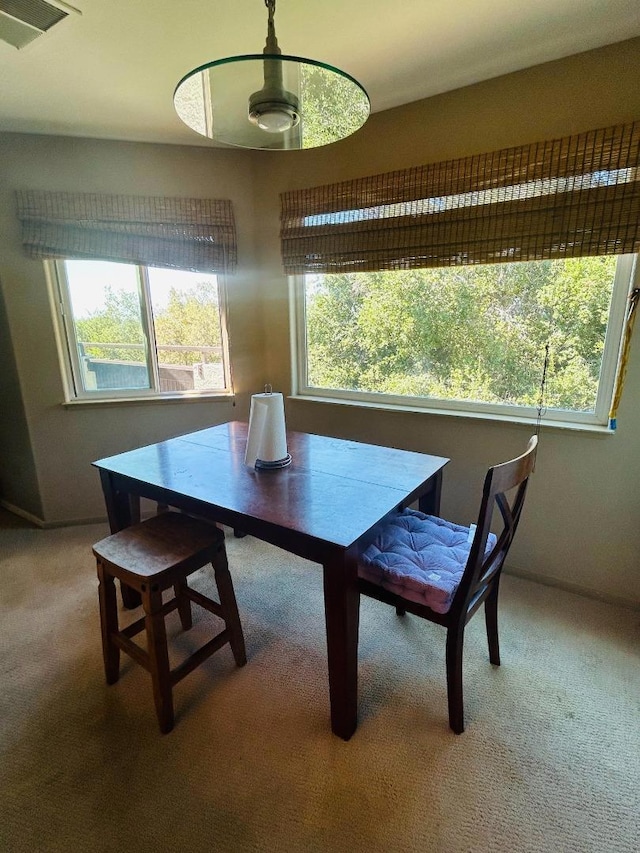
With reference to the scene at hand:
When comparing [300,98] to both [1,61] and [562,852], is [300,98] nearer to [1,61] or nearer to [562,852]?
[1,61]

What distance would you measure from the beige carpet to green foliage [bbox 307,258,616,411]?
1114 mm

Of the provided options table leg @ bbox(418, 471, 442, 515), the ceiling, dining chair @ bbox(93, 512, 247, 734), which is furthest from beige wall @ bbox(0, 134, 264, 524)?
table leg @ bbox(418, 471, 442, 515)

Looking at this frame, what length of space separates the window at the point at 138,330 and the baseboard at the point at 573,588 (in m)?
2.14

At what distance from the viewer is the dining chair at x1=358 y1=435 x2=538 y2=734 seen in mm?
1189

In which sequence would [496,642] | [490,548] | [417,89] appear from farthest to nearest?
[417,89] < [496,642] < [490,548]

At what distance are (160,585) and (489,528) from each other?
1043 millimetres

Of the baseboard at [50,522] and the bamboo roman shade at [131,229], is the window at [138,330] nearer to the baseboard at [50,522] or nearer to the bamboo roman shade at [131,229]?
the bamboo roman shade at [131,229]

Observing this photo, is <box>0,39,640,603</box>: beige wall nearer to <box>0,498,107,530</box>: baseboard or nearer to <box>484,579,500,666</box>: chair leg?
<box>0,498,107,530</box>: baseboard

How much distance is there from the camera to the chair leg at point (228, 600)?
5.00 ft

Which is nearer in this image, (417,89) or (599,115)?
(599,115)

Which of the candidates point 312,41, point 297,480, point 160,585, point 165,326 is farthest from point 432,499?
point 165,326

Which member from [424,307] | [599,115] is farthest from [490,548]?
[599,115]

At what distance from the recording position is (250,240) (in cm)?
273

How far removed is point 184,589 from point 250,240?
217 centimetres
